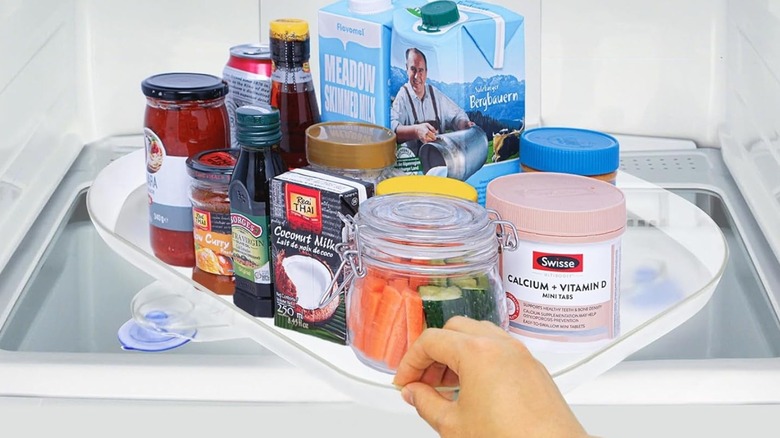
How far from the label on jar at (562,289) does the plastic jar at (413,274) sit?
0.03m

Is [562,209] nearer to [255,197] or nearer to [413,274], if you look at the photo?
[413,274]

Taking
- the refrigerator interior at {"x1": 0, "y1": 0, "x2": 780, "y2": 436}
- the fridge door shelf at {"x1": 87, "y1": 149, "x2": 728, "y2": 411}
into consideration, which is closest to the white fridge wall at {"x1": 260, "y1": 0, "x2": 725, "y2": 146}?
the refrigerator interior at {"x1": 0, "y1": 0, "x2": 780, "y2": 436}

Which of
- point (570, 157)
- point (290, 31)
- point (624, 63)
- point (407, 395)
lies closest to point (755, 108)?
point (624, 63)

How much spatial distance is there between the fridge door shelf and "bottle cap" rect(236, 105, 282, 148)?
0.48ft

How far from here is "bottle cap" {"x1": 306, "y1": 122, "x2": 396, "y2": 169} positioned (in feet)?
3.25

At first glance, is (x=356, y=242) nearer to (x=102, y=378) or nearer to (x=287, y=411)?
(x=287, y=411)

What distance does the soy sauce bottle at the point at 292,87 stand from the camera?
1.05 m

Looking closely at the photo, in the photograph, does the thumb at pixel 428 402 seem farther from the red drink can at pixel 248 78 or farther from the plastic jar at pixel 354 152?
the red drink can at pixel 248 78

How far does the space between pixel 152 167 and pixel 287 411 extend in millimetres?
277

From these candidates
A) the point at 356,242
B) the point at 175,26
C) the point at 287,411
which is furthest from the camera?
the point at 175,26

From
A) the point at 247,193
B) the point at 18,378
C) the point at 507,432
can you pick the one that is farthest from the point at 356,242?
the point at 18,378

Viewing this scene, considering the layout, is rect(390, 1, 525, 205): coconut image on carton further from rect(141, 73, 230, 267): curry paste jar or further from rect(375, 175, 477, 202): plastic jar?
rect(141, 73, 230, 267): curry paste jar

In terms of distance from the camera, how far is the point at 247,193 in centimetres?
98

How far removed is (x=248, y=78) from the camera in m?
1.16
